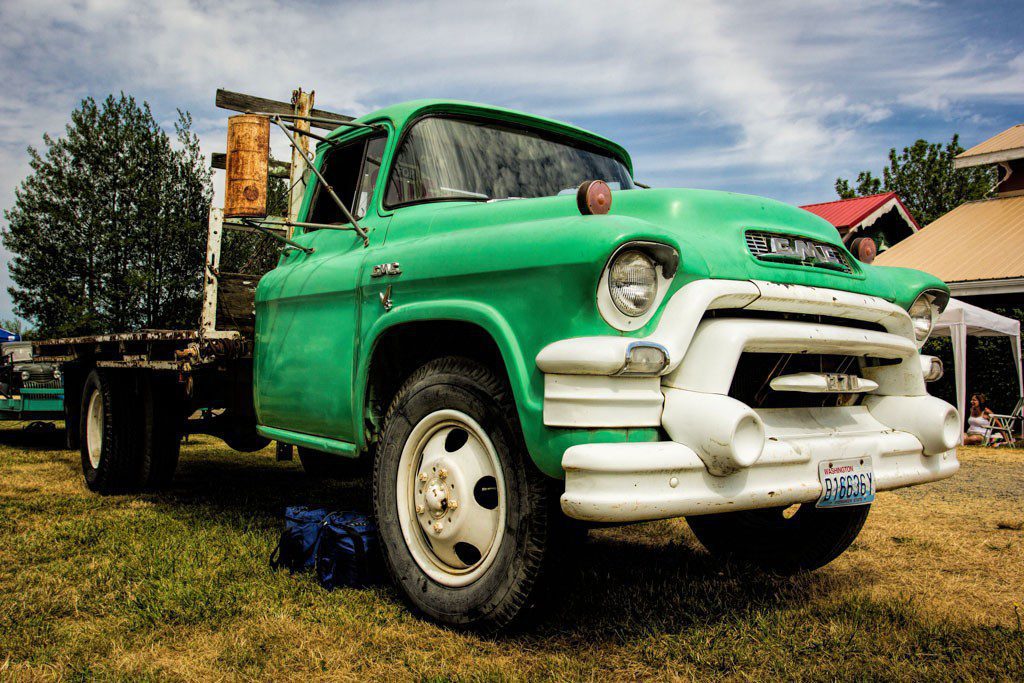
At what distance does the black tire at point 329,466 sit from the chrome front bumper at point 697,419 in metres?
4.14

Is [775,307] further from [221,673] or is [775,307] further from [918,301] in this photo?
[221,673]

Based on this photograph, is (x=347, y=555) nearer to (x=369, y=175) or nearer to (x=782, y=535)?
(x=369, y=175)

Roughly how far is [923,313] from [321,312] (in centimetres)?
283

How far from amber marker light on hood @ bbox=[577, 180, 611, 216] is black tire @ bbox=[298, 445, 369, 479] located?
156 inches

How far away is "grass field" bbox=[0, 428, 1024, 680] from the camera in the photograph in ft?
8.45

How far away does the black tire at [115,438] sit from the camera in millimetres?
5613

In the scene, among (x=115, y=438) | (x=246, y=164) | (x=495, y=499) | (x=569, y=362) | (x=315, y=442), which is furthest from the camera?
(x=115, y=438)

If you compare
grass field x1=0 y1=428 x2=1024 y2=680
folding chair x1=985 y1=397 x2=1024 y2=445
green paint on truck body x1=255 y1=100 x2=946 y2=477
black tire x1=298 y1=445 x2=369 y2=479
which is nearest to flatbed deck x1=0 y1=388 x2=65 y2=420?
black tire x1=298 y1=445 x2=369 y2=479

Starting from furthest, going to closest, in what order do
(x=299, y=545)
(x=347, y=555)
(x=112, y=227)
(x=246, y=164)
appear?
1. (x=112, y=227)
2. (x=299, y=545)
3. (x=347, y=555)
4. (x=246, y=164)

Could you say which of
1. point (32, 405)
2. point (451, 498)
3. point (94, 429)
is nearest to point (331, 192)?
point (451, 498)

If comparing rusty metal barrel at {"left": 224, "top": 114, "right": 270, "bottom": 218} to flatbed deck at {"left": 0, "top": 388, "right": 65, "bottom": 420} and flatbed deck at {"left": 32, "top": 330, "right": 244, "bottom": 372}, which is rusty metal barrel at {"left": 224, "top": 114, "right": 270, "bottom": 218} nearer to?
flatbed deck at {"left": 32, "top": 330, "right": 244, "bottom": 372}

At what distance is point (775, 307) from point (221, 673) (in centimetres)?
221

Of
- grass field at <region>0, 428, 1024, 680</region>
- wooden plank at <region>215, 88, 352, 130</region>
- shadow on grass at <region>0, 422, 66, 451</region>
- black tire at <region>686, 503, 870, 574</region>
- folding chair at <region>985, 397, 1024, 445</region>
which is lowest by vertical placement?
shadow on grass at <region>0, 422, 66, 451</region>

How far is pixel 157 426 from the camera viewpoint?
5688mm
